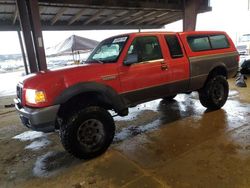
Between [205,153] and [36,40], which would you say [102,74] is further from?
[36,40]

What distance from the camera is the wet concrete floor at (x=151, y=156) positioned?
2607 mm

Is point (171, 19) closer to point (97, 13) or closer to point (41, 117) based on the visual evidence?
point (97, 13)

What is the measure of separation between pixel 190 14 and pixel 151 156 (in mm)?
7324

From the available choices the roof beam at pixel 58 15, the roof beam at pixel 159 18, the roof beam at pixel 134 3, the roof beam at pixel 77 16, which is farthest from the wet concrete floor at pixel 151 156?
the roof beam at pixel 159 18

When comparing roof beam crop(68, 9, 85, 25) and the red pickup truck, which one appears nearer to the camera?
the red pickup truck

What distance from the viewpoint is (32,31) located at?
5941 mm

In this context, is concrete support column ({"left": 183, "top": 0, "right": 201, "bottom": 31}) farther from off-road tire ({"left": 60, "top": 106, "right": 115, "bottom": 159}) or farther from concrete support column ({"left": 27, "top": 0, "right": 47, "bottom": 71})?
off-road tire ({"left": 60, "top": 106, "right": 115, "bottom": 159})

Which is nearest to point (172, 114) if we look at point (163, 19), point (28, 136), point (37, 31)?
point (28, 136)

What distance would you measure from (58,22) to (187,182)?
28.9 feet

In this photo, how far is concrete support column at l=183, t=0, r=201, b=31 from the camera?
8680 mm

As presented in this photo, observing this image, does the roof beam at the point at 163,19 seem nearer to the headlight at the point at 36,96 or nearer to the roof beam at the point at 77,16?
the roof beam at the point at 77,16

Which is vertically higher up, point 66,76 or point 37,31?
point 37,31

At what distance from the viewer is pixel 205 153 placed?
10.1 ft

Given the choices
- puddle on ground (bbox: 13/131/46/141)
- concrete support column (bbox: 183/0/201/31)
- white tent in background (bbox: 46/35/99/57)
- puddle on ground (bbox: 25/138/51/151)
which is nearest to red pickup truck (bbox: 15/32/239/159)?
puddle on ground (bbox: 25/138/51/151)
